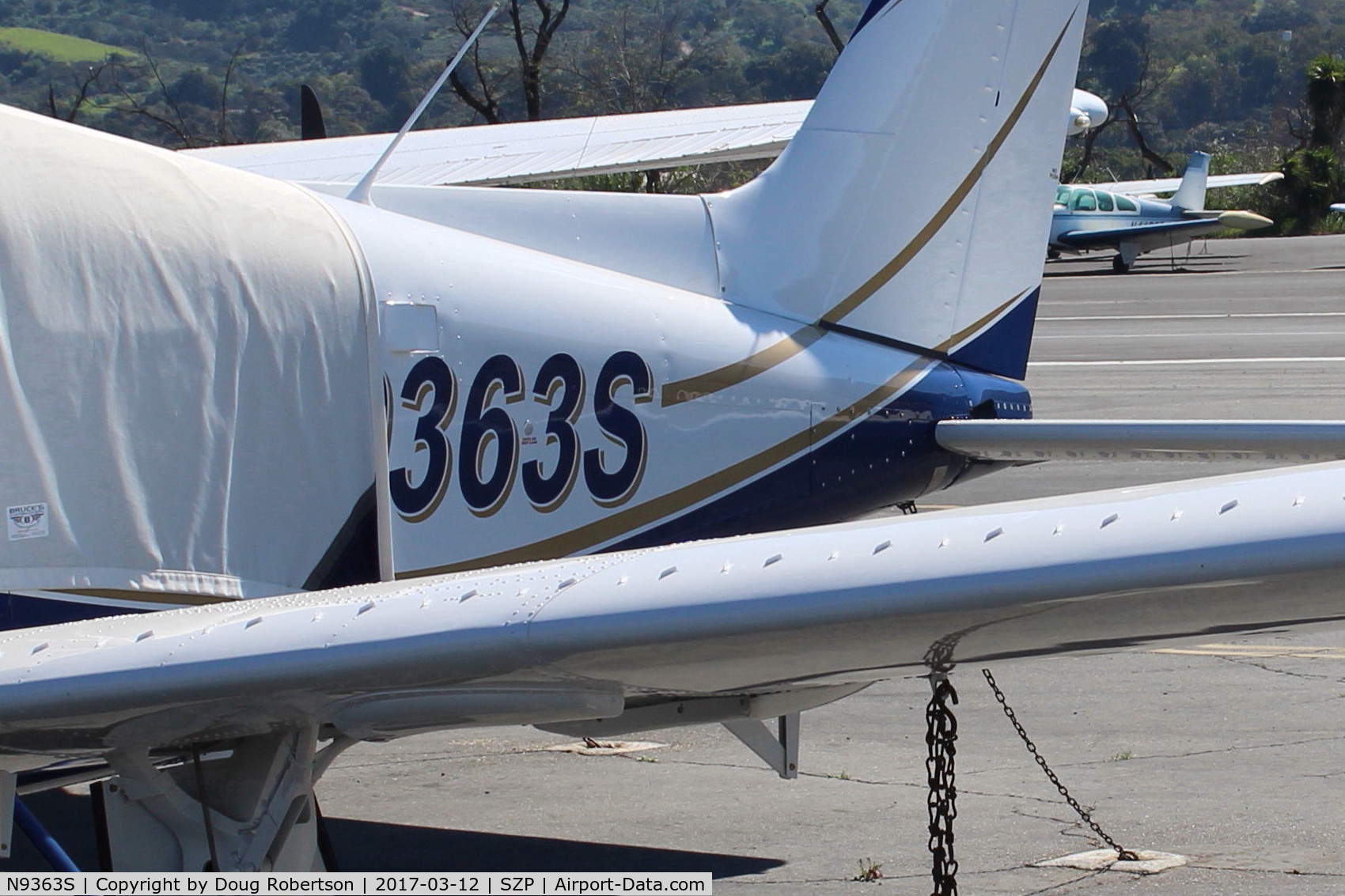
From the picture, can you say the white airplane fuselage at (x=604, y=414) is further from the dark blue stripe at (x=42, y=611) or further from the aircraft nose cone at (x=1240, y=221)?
the aircraft nose cone at (x=1240, y=221)

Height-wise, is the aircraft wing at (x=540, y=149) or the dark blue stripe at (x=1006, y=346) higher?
the aircraft wing at (x=540, y=149)

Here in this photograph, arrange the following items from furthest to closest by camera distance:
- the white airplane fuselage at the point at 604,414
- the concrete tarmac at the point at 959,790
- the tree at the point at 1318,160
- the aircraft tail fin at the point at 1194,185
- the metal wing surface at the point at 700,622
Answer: the tree at the point at 1318,160, the aircraft tail fin at the point at 1194,185, the concrete tarmac at the point at 959,790, the white airplane fuselage at the point at 604,414, the metal wing surface at the point at 700,622

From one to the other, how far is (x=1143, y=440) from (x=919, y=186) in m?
1.38

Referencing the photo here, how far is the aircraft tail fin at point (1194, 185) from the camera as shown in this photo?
42.3 metres

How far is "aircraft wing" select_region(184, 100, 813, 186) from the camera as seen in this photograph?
6.79 meters

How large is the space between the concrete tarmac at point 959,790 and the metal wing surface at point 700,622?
1.84 metres

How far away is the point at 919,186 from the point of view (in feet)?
21.1

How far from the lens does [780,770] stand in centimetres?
525

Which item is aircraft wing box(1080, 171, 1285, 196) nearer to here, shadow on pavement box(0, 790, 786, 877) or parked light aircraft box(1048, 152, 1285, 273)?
parked light aircraft box(1048, 152, 1285, 273)

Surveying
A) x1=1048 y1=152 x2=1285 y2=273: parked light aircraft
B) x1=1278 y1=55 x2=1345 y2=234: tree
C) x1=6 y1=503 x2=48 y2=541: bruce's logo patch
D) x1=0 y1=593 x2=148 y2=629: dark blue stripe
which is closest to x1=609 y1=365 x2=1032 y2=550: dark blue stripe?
x1=0 y1=593 x2=148 y2=629: dark blue stripe

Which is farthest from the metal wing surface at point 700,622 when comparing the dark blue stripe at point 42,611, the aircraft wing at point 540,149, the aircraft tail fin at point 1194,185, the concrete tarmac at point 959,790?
the aircraft tail fin at point 1194,185

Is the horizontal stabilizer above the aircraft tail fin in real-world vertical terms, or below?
above

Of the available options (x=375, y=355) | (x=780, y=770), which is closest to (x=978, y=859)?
(x=780, y=770)

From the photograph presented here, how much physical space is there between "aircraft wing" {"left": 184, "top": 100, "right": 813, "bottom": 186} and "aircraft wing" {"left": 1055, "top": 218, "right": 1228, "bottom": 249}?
34.0 meters
